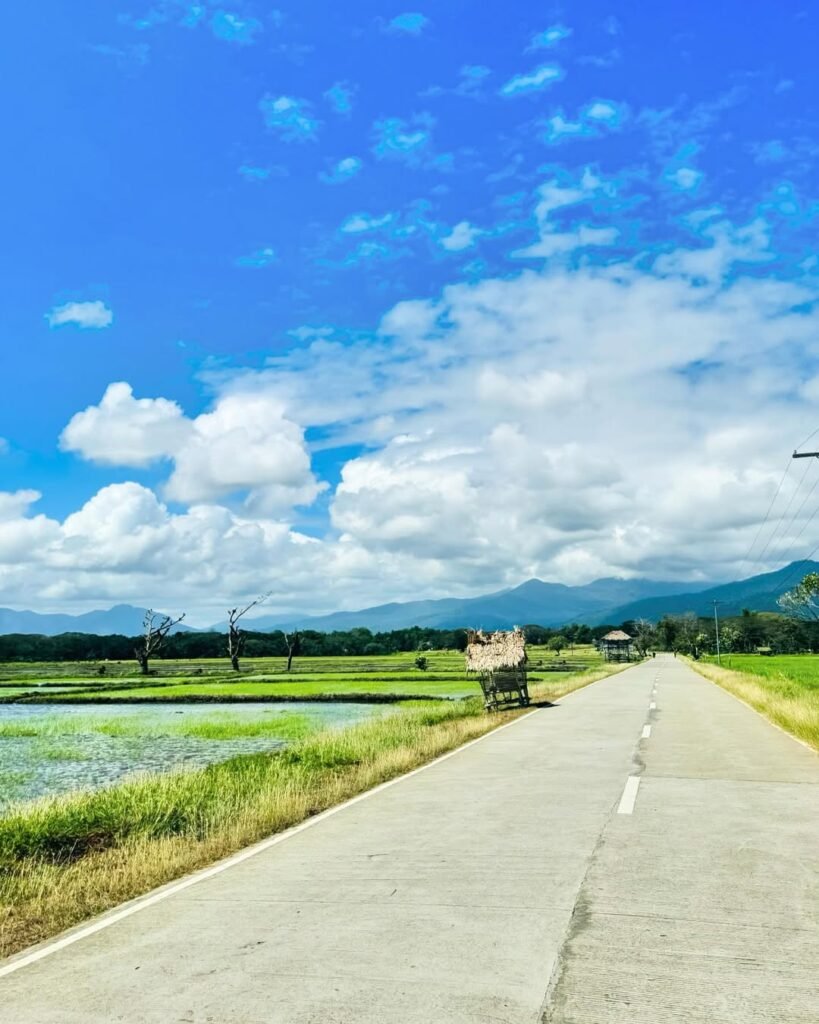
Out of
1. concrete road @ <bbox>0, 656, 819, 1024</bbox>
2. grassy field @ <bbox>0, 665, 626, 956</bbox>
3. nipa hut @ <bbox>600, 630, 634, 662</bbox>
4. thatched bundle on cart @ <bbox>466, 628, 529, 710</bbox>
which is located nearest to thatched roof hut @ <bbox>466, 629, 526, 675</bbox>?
thatched bundle on cart @ <bbox>466, 628, 529, 710</bbox>

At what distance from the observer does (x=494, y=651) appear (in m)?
28.4

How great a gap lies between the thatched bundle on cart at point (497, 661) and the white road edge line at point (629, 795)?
15.3 m

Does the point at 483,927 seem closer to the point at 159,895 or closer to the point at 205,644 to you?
the point at 159,895

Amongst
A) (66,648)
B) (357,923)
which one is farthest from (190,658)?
(357,923)

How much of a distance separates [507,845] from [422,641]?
154007 millimetres

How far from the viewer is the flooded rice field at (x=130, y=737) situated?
60.6ft

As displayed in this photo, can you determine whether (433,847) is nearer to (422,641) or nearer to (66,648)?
(66,648)

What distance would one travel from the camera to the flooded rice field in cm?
1848

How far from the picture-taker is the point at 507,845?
8.28 m

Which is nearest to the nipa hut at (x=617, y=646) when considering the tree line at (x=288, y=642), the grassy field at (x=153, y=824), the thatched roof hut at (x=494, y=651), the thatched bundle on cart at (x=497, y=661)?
the tree line at (x=288, y=642)

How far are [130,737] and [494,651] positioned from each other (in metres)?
12.9

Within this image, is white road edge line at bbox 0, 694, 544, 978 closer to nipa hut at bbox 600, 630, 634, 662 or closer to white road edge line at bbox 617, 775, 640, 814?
white road edge line at bbox 617, 775, 640, 814

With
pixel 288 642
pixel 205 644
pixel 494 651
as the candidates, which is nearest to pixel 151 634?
pixel 288 642

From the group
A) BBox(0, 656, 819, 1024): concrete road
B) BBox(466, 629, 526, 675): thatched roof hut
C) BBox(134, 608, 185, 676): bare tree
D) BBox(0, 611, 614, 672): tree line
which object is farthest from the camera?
BBox(0, 611, 614, 672): tree line
